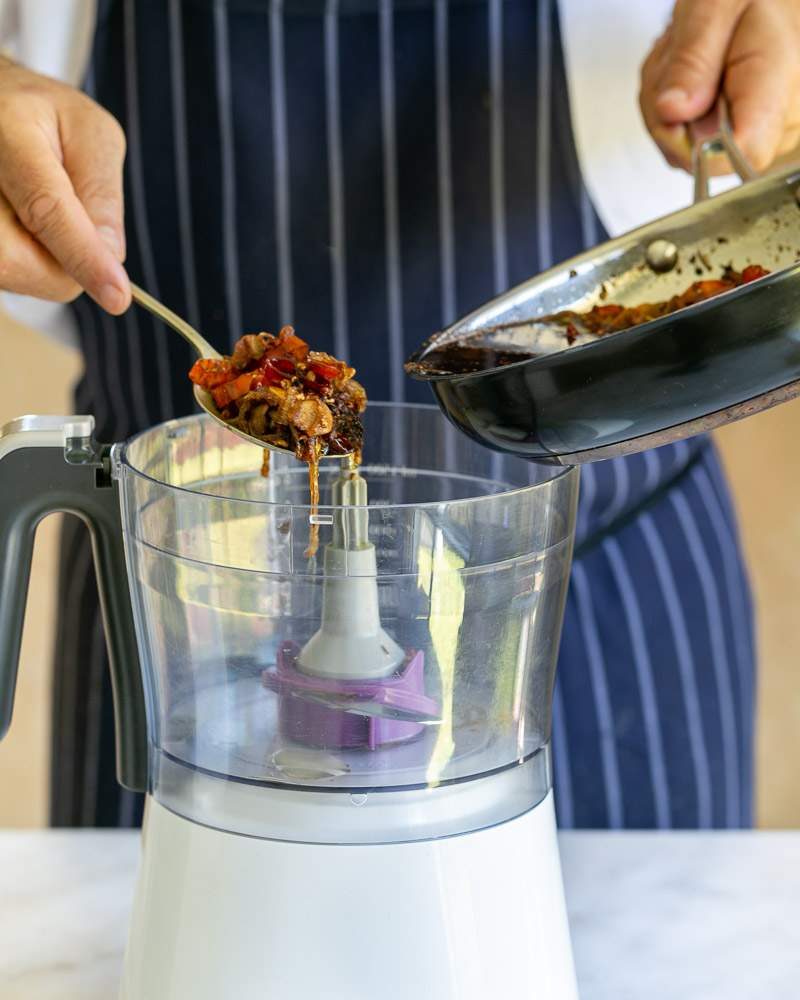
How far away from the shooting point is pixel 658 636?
0.98 meters

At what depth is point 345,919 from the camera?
49 cm

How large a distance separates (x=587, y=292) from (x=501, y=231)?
0.30 meters

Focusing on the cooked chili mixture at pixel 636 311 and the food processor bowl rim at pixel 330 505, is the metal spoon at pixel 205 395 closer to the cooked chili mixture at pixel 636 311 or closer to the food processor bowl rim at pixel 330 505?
the food processor bowl rim at pixel 330 505

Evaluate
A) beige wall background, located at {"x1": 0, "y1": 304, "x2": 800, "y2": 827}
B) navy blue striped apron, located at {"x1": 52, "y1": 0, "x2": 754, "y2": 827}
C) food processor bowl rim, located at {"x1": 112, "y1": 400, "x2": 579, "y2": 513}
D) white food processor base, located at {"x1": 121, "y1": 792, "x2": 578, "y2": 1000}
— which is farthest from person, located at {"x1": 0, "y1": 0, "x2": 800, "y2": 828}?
beige wall background, located at {"x1": 0, "y1": 304, "x2": 800, "y2": 827}

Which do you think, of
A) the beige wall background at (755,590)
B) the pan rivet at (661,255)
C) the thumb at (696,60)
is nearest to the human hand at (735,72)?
the thumb at (696,60)

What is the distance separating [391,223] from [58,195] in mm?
373

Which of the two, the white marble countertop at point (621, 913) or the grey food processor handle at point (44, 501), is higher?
the grey food processor handle at point (44, 501)

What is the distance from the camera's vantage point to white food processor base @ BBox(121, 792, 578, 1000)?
486 millimetres

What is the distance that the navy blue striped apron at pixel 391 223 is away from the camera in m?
0.91

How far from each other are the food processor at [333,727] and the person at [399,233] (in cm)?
40

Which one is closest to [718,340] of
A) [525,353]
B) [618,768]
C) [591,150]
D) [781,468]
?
[525,353]

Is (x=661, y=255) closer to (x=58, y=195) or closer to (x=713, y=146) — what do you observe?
(x=713, y=146)

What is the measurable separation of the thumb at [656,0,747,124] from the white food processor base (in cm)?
43

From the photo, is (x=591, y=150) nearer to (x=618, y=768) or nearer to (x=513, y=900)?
(x=618, y=768)
